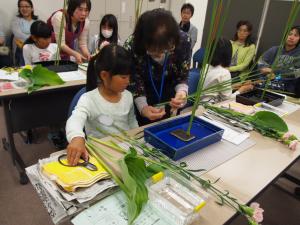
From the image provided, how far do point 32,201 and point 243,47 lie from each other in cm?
344

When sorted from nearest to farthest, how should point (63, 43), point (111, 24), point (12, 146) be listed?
point (12, 146) → point (63, 43) → point (111, 24)

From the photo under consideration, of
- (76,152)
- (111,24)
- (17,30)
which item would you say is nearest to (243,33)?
(111,24)

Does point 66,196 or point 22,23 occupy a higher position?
point 22,23

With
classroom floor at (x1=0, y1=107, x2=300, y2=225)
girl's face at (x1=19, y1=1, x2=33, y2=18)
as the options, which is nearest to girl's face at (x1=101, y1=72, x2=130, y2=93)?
classroom floor at (x1=0, y1=107, x2=300, y2=225)

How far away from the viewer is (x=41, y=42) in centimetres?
254

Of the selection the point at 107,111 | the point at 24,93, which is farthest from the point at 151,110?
the point at 24,93

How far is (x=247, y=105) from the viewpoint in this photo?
5.72 ft

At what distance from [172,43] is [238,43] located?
3087 mm

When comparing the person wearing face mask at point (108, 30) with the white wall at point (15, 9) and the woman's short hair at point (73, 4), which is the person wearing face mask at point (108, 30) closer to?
the woman's short hair at point (73, 4)

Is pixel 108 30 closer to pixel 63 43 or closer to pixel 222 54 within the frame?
pixel 63 43

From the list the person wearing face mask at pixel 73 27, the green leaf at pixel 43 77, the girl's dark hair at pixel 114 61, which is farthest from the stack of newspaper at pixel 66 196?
the person wearing face mask at pixel 73 27

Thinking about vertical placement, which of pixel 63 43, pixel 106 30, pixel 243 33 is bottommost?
pixel 63 43

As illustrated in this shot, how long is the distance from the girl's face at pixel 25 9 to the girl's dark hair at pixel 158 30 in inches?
122

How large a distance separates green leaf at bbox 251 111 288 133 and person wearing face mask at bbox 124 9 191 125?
1.38 ft
